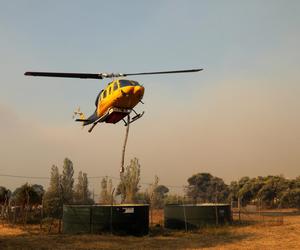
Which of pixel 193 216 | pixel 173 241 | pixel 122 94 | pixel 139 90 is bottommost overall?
pixel 173 241

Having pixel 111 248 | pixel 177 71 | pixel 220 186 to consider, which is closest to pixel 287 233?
pixel 111 248

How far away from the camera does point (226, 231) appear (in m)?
23.6

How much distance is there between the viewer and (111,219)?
2161cm

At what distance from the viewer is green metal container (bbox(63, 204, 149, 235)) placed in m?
21.6

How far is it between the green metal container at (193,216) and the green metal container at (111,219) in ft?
16.1

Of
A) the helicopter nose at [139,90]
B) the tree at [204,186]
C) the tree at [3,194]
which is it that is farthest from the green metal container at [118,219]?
the tree at [204,186]

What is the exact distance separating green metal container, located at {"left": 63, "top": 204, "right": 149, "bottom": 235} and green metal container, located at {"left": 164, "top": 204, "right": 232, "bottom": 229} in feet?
16.1

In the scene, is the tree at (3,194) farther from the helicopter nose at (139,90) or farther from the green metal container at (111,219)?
the helicopter nose at (139,90)

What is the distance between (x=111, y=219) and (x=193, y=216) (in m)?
7.37

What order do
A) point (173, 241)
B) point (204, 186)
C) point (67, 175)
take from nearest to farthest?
1. point (173, 241)
2. point (67, 175)
3. point (204, 186)

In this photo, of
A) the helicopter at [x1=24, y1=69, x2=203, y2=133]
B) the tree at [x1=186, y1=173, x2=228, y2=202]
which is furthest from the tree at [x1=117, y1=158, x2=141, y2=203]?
the tree at [x1=186, y1=173, x2=228, y2=202]

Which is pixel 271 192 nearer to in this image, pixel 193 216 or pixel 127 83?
pixel 193 216

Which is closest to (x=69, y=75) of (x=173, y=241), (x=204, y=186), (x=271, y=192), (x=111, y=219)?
(x=111, y=219)

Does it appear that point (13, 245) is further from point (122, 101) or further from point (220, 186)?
point (220, 186)
